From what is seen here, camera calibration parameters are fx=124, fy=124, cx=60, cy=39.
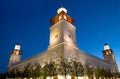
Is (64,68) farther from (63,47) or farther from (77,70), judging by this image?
(63,47)

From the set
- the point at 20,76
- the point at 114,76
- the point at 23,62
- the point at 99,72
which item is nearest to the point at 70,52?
the point at 99,72

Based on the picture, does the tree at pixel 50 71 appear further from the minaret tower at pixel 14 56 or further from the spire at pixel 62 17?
the minaret tower at pixel 14 56

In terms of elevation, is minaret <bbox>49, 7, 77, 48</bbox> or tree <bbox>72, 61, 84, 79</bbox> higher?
minaret <bbox>49, 7, 77, 48</bbox>

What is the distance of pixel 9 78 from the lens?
36.3 m

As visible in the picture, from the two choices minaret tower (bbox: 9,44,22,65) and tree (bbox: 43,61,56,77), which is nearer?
tree (bbox: 43,61,56,77)

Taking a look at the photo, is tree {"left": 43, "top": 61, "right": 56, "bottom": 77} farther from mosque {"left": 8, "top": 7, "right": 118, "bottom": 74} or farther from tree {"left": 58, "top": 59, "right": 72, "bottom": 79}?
mosque {"left": 8, "top": 7, "right": 118, "bottom": 74}

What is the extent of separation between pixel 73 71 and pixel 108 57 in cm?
3685

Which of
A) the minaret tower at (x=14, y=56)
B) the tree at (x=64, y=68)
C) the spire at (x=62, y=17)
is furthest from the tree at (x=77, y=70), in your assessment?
the minaret tower at (x=14, y=56)

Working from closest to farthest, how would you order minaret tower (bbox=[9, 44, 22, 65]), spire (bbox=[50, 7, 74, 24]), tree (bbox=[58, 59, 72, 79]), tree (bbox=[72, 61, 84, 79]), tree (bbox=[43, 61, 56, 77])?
tree (bbox=[58, 59, 72, 79])
tree (bbox=[43, 61, 56, 77])
tree (bbox=[72, 61, 84, 79])
spire (bbox=[50, 7, 74, 24])
minaret tower (bbox=[9, 44, 22, 65])

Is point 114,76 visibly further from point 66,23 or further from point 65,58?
point 66,23

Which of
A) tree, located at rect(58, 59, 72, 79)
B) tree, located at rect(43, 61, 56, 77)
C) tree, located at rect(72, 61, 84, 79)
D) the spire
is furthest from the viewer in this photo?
the spire

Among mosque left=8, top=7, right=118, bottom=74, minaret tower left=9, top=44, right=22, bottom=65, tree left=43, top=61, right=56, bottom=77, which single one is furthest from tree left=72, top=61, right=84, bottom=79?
minaret tower left=9, top=44, right=22, bottom=65

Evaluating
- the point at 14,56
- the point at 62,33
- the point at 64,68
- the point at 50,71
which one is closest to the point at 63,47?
the point at 62,33

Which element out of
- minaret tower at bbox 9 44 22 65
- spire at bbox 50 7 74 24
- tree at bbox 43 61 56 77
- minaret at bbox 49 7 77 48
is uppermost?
spire at bbox 50 7 74 24
